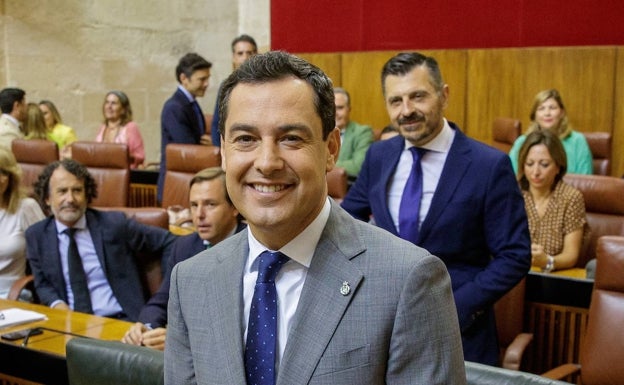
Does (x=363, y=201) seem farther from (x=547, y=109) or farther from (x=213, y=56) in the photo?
(x=213, y=56)

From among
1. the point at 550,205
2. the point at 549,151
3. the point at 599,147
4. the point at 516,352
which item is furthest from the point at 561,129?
the point at 516,352

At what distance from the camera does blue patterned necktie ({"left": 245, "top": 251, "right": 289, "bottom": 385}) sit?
4.34ft

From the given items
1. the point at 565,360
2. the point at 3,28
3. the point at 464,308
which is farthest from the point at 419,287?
the point at 3,28

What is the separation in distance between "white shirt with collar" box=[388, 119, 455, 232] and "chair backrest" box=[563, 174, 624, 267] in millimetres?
1928

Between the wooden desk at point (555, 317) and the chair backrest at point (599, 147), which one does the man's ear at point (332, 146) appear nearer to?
the wooden desk at point (555, 317)

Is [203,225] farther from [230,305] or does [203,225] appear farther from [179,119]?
[179,119]

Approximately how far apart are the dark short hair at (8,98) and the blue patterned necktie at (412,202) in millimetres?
6075

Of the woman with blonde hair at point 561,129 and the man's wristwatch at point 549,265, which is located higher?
the woman with blonde hair at point 561,129

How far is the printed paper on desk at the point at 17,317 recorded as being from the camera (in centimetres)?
311

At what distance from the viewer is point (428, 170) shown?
8.59 ft

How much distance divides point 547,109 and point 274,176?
5.38m

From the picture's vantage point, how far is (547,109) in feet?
20.7

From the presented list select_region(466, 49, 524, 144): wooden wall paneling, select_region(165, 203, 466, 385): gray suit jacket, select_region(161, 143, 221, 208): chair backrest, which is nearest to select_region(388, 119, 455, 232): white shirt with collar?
select_region(165, 203, 466, 385): gray suit jacket

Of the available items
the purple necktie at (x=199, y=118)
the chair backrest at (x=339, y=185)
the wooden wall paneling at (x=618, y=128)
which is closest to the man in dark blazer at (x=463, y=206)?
the chair backrest at (x=339, y=185)
